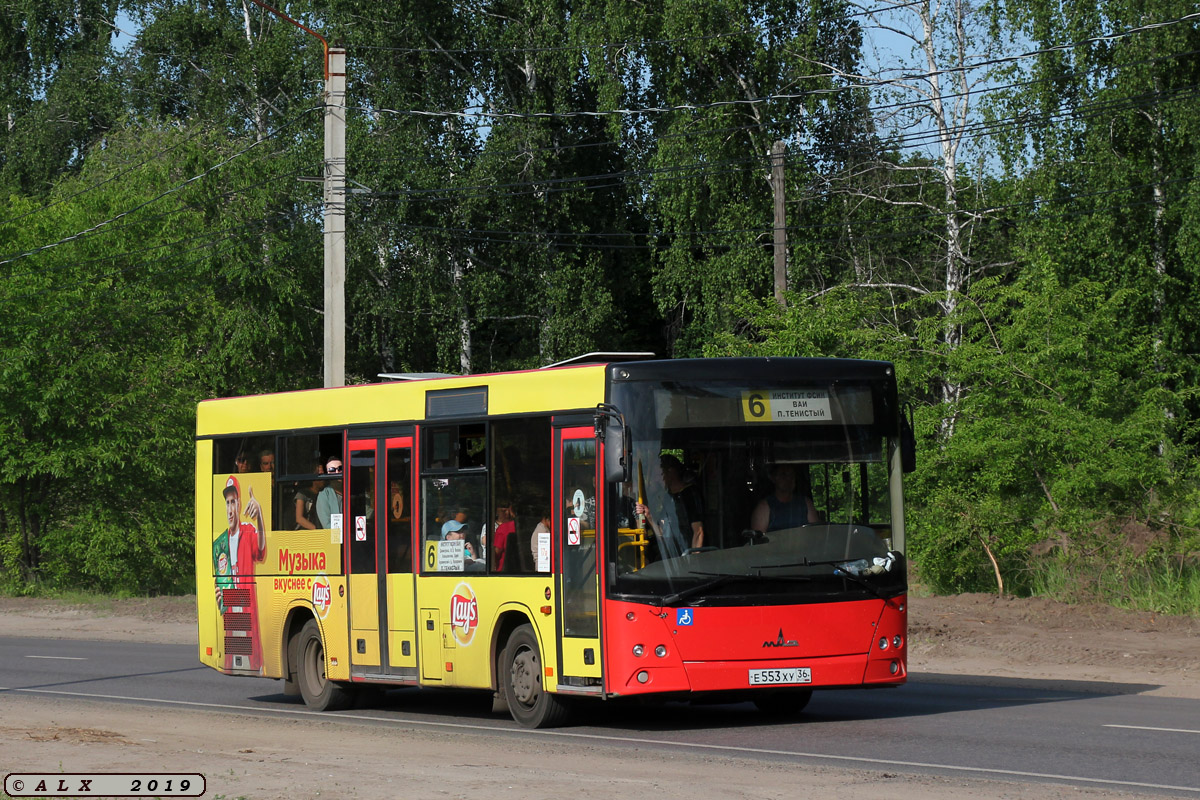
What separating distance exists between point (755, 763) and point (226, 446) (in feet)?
27.9

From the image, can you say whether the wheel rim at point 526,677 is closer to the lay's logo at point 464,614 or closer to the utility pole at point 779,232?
the lay's logo at point 464,614

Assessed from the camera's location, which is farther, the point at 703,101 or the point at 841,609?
the point at 703,101

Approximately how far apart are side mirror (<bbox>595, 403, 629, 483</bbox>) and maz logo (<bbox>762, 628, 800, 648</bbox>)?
5.52ft

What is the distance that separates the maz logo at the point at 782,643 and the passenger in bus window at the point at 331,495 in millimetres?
4947

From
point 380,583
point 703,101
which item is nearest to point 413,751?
point 380,583

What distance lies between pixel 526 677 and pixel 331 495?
3.27 m

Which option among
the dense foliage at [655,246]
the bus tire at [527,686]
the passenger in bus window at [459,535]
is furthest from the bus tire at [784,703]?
the dense foliage at [655,246]

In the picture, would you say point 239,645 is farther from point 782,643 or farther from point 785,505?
point 785,505

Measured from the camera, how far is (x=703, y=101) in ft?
138

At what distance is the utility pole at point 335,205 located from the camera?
24.5 metres

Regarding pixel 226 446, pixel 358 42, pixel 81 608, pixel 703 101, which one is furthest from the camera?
pixel 358 42

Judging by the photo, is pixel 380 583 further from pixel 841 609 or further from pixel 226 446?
pixel 841 609

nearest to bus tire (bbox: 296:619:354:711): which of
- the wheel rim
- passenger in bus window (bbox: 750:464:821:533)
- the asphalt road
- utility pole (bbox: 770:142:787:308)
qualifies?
the asphalt road

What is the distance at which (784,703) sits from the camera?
14422 mm
